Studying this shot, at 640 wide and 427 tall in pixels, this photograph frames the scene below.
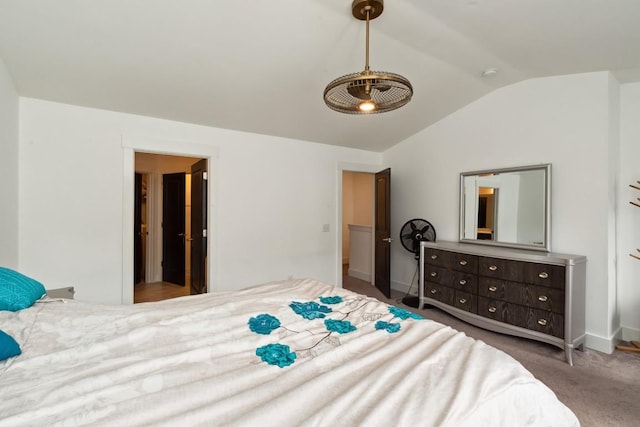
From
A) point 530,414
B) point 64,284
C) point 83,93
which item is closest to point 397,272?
point 530,414

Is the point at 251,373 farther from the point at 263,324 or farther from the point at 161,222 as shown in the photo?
the point at 161,222

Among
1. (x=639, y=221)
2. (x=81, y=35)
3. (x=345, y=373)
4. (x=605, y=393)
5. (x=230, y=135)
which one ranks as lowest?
(x=605, y=393)

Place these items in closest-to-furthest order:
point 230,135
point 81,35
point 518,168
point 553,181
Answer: point 81,35 < point 553,181 < point 518,168 < point 230,135

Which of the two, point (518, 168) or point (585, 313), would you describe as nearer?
point (585, 313)

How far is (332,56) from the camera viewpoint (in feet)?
8.03

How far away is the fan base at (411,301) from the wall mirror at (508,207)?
1.02m

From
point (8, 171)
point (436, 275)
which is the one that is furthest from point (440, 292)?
point (8, 171)

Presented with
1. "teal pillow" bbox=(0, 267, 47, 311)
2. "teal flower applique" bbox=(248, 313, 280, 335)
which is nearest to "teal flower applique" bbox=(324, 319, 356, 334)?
"teal flower applique" bbox=(248, 313, 280, 335)

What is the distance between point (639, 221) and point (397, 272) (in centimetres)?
273

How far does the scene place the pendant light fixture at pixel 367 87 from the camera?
1.57 metres

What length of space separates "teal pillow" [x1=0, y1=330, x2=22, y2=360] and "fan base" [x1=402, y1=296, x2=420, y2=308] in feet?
12.0

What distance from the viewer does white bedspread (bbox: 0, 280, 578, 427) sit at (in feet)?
2.75

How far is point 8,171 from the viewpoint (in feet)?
7.23

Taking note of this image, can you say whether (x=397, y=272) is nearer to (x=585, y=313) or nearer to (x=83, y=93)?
(x=585, y=313)
